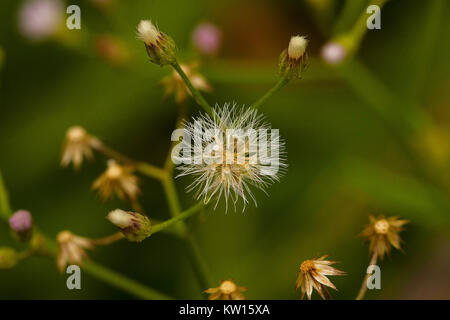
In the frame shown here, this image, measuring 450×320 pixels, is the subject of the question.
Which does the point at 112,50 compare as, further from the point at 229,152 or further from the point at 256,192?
the point at 229,152

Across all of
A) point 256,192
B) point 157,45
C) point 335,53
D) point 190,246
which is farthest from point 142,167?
point 256,192

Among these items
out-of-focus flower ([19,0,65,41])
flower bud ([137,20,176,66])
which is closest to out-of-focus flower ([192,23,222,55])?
out-of-focus flower ([19,0,65,41])

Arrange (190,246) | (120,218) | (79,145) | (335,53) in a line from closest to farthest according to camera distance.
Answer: (120,218) → (190,246) → (79,145) → (335,53)

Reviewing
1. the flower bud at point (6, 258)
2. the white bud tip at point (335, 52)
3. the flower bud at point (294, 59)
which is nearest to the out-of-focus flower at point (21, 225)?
the flower bud at point (6, 258)

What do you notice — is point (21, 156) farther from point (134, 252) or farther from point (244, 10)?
point (244, 10)

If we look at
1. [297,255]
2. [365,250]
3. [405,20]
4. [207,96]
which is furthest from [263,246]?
[405,20]
